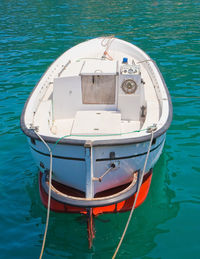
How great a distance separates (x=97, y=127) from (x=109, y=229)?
1.87 meters

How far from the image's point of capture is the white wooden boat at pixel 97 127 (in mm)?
5152

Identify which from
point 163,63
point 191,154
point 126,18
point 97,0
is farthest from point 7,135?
point 97,0

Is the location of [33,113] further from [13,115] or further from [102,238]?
[13,115]

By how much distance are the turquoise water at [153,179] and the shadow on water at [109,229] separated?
0.06ft

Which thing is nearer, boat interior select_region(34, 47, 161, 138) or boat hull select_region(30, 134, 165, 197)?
boat hull select_region(30, 134, 165, 197)

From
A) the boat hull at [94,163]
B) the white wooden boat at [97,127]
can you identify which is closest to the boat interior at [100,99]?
the white wooden boat at [97,127]

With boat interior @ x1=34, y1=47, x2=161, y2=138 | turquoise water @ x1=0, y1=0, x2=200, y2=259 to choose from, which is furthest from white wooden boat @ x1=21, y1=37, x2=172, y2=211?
turquoise water @ x1=0, y1=0, x2=200, y2=259

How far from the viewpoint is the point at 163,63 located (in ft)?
43.1

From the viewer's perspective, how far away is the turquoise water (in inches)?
214

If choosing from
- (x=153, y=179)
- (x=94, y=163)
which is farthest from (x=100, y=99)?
(x=94, y=163)

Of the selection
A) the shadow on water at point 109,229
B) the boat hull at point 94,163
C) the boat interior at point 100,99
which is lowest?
the shadow on water at point 109,229

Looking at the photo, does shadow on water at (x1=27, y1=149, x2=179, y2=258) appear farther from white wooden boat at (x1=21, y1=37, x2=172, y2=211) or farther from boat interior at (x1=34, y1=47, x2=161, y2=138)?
boat interior at (x1=34, y1=47, x2=161, y2=138)

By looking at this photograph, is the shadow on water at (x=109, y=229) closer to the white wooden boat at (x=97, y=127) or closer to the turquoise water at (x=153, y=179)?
the turquoise water at (x=153, y=179)

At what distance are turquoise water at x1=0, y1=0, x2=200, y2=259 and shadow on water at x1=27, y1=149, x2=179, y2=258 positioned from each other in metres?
0.02
